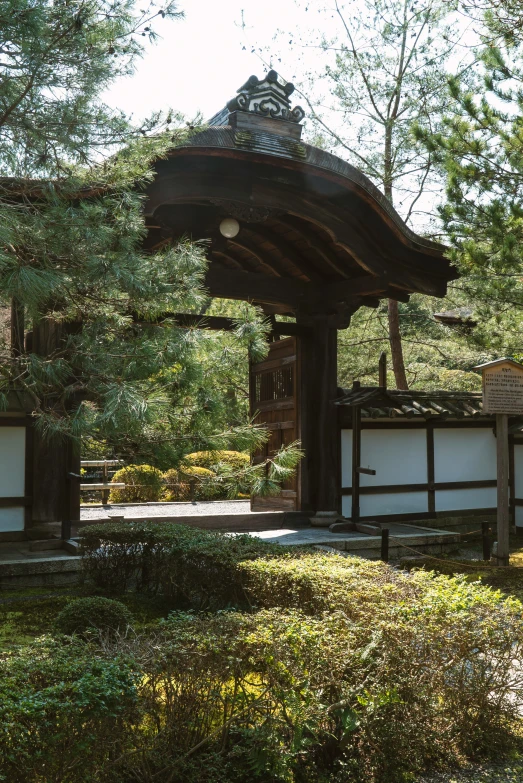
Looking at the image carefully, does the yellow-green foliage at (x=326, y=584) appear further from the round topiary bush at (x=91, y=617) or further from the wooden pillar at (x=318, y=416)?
the wooden pillar at (x=318, y=416)

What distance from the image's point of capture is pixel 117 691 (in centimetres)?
287

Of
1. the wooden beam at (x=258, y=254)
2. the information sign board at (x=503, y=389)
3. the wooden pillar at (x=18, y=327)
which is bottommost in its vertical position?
the information sign board at (x=503, y=389)

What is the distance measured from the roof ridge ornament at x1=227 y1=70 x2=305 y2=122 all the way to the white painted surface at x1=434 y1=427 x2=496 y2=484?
562 centimetres

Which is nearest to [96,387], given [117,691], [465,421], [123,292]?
[123,292]

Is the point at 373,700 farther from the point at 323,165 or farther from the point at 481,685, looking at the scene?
the point at 323,165

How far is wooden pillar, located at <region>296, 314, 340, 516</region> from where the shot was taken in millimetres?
10648

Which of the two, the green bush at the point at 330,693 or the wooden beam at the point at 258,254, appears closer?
the green bush at the point at 330,693

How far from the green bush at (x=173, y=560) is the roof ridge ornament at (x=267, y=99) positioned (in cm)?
488

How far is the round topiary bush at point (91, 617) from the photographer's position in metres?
5.19

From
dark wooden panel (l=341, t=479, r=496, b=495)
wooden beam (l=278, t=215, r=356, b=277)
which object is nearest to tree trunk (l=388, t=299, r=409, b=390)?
dark wooden panel (l=341, t=479, r=496, b=495)

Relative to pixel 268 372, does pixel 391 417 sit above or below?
below

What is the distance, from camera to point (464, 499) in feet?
39.9

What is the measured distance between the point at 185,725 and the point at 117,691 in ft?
1.95

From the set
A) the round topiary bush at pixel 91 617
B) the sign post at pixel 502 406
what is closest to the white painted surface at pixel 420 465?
the sign post at pixel 502 406
